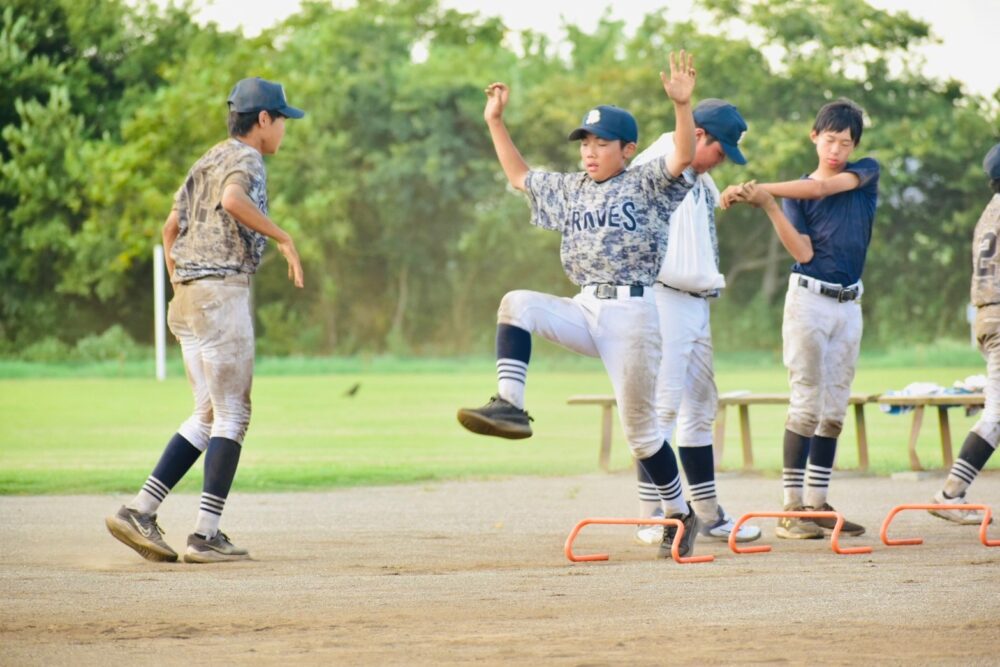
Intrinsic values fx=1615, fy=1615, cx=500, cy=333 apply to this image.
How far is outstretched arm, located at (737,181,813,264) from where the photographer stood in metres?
7.92

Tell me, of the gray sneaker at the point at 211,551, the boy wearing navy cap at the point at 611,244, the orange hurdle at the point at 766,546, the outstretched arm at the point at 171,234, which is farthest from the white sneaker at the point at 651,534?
the outstretched arm at the point at 171,234

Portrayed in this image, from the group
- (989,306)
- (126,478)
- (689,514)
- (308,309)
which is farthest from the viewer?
(308,309)

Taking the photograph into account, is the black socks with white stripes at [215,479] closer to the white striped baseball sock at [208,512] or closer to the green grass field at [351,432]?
the white striped baseball sock at [208,512]

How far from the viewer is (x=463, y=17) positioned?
172 ft

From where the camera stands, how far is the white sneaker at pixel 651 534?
8.58m

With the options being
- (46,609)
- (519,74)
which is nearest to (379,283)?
(519,74)

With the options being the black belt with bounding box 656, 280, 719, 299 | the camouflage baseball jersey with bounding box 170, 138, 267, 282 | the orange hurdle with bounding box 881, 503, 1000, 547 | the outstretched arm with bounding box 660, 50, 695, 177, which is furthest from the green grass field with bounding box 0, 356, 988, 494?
the outstretched arm with bounding box 660, 50, 695, 177

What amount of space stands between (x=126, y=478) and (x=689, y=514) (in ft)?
21.6

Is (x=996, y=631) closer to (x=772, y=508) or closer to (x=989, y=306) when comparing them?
(x=989, y=306)

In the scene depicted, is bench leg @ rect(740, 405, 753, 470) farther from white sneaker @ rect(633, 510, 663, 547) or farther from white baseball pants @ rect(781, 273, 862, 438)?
white sneaker @ rect(633, 510, 663, 547)

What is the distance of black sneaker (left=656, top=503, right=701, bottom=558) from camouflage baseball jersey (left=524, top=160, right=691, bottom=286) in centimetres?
129

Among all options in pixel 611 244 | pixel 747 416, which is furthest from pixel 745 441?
pixel 611 244

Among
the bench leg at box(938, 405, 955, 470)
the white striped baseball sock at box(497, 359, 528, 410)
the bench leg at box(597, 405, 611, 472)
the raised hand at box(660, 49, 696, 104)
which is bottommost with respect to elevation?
the bench leg at box(597, 405, 611, 472)

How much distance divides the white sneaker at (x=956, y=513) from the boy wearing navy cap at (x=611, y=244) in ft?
8.46
